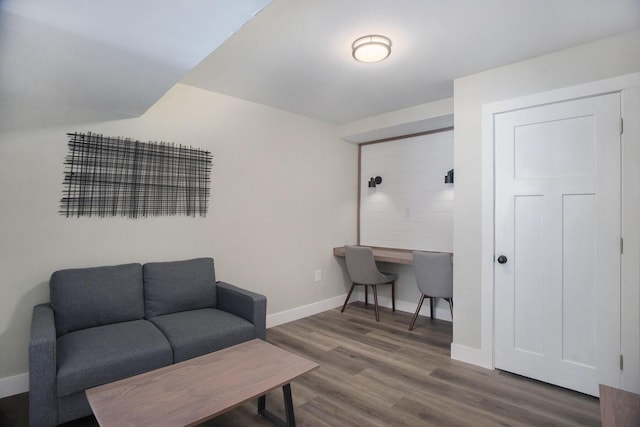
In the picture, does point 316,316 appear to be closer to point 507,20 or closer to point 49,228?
point 49,228

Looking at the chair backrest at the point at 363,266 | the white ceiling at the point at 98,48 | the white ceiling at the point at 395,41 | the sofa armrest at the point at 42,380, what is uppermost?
the white ceiling at the point at 395,41

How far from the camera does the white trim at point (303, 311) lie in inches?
149

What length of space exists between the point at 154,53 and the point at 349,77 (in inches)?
68.5

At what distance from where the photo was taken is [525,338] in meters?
2.62

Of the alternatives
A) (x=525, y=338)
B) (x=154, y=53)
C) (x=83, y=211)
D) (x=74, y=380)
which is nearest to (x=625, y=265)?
(x=525, y=338)

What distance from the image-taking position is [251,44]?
238 centimetres

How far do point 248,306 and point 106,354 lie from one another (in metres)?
0.98

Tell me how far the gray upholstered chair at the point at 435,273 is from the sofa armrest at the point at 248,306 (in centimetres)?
174

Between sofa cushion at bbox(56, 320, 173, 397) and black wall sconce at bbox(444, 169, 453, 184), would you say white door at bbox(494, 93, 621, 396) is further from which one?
sofa cushion at bbox(56, 320, 173, 397)

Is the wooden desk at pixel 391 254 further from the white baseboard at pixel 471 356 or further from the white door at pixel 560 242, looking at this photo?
the white door at pixel 560 242

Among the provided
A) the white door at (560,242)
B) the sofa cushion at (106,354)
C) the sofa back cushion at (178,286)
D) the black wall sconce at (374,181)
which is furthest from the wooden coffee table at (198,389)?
the black wall sconce at (374,181)

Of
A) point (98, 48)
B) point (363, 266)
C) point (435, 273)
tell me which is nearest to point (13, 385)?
point (98, 48)

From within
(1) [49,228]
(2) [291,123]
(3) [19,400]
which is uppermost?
(2) [291,123]

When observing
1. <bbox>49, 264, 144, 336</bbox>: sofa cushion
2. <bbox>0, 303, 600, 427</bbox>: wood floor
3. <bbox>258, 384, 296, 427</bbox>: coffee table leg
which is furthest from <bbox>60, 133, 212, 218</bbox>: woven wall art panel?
<bbox>258, 384, 296, 427</bbox>: coffee table leg
